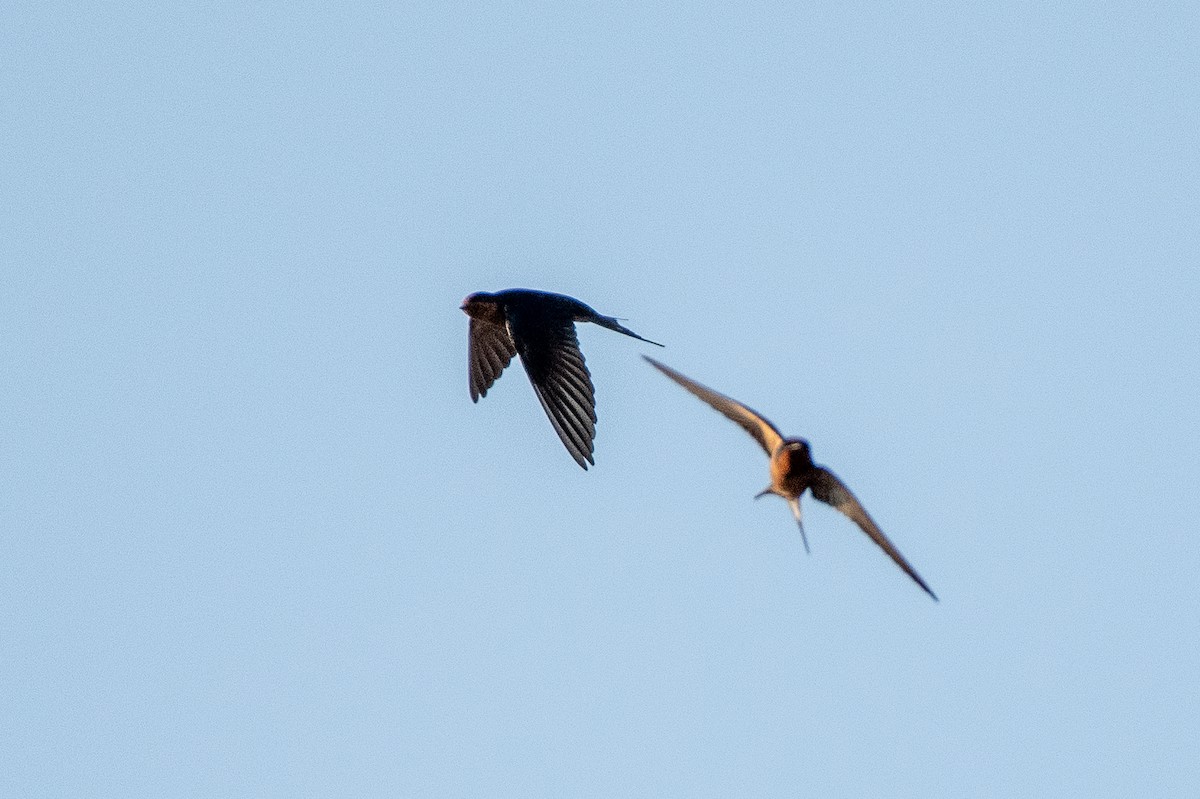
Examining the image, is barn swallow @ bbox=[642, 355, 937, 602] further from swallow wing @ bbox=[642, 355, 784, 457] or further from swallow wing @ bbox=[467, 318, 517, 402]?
swallow wing @ bbox=[467, 318, 517, 402]

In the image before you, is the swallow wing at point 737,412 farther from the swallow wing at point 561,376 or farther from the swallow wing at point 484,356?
the swallow wing at point 484,356

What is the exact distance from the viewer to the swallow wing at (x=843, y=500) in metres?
5.97

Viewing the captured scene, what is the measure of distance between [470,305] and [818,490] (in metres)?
4.60

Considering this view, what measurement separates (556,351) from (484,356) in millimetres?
1038

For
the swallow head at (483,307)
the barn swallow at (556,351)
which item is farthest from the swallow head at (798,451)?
the swallow head at (483,307)

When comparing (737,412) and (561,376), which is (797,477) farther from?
(561,376)

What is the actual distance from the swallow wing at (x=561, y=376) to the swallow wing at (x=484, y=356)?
2.36 feet

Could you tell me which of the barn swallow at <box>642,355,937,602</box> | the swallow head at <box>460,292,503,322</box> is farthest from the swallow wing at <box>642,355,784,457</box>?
the swallow head at <box>460,292,503,322</box>

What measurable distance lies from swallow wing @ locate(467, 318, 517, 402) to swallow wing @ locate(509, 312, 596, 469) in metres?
0.72

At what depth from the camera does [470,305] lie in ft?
34.8

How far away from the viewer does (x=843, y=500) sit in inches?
245

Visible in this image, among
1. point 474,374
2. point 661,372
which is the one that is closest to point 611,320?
point 474,374

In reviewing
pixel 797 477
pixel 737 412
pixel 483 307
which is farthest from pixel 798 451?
pixel 483 307

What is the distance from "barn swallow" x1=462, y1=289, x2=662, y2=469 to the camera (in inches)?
384
